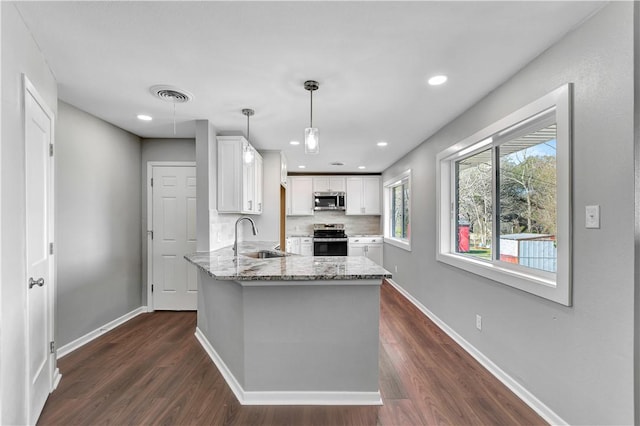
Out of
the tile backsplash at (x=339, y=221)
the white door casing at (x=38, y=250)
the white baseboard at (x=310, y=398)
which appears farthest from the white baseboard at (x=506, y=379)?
the tile backsplash at (x=339, y=221)

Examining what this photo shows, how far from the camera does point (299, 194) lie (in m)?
6.86

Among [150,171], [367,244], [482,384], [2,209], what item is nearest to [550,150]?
[482,384]

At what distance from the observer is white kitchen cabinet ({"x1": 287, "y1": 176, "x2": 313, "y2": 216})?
6.86m

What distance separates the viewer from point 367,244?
6.53m

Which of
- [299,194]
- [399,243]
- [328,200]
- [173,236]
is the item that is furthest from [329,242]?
[173,236]

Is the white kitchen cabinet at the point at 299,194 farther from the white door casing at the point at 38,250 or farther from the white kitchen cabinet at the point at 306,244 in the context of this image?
the white door casing at the point at 38,250

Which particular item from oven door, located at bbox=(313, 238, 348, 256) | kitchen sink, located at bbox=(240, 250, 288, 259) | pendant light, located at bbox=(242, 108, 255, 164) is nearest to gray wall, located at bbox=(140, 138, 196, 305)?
pendant light, located at bbox=(242, 108, 255, 164)

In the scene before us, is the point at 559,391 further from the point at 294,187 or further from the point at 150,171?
the point at 294,187

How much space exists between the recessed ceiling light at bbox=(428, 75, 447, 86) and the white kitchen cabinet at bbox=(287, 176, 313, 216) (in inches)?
184

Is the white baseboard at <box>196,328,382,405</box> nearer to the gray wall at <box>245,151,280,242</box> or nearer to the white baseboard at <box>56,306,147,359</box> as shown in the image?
the white baseboard at <box>56,306,147,359</box>

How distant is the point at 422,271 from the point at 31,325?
3.84 metres

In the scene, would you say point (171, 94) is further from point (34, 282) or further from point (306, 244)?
point (306, 244)

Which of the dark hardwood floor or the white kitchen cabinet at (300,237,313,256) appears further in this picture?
the white kitchen cabinet at (300,237,313,256)

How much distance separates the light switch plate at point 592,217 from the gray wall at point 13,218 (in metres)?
2.87
